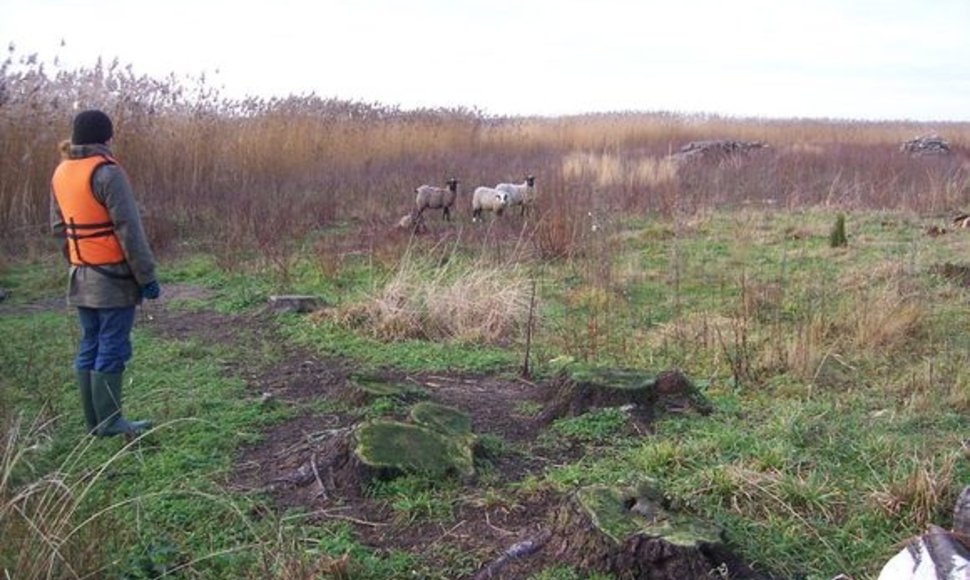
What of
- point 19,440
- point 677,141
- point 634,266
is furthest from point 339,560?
point 677,141

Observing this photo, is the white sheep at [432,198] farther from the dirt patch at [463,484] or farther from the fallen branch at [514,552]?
the fallen branch at [514,552]

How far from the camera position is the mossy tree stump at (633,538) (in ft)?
10.2

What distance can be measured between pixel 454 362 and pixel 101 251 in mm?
2411

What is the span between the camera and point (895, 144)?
2636 cm

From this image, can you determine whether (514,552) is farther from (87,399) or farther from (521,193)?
(521,193)

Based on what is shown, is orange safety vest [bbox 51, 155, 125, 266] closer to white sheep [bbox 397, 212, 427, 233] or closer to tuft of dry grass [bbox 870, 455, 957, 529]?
tuft of dry grass [bbox 870, 455, 957, 529]

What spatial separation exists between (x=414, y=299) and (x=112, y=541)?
3.95 metres

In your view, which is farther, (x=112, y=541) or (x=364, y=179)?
(x=364, y=179)

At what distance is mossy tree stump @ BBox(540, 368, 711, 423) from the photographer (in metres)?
4.92

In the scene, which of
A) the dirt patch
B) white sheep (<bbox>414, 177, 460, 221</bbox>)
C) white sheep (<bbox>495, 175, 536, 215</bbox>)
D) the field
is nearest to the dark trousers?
the field

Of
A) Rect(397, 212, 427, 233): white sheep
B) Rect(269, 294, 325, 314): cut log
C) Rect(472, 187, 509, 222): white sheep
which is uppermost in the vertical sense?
Rect(472, 187, 509, 222): white sheep

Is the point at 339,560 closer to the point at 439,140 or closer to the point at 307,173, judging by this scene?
the point at 307,173

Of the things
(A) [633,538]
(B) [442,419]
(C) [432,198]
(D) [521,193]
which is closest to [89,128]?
(B) [442,419]

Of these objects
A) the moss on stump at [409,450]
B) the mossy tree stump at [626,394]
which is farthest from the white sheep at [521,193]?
the moss on stump at [409,450]
